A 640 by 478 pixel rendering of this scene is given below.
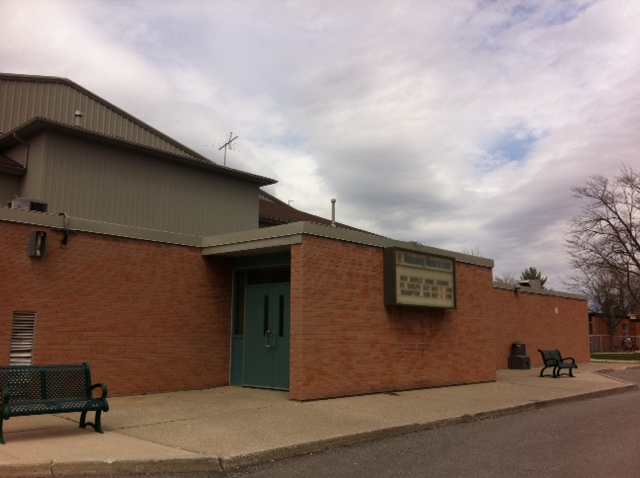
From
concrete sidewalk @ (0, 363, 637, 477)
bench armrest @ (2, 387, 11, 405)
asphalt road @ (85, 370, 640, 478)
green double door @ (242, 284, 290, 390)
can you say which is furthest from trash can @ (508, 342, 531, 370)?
bench armrest @ (2, 387, 11, 405)

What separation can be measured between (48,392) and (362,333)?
6854 millimetres

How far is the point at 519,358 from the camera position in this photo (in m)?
21.8

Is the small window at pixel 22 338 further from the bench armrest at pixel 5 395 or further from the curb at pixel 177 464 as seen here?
the curb at pixel 177 464

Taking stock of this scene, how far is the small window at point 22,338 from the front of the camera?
10.3m

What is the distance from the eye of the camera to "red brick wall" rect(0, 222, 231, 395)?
1056cm

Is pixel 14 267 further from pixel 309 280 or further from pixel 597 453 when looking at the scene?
pixel 597 453

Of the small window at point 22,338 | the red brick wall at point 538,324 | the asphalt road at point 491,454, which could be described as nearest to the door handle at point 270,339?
the asphalt road at point 491,454

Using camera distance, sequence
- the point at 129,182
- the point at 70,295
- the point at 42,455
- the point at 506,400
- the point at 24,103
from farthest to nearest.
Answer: the point at 24,103, the point at 129,182, the point at 506,400, the point at 70,295, the point at 42,455

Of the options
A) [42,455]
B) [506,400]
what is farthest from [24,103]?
[506,400]

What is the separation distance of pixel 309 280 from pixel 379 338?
269 centimetres

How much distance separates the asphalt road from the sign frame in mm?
3921

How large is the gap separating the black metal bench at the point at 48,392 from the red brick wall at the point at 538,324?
47.7 feet

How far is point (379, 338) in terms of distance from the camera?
43.9 ft

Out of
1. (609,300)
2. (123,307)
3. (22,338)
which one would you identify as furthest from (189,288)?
(609,300)
